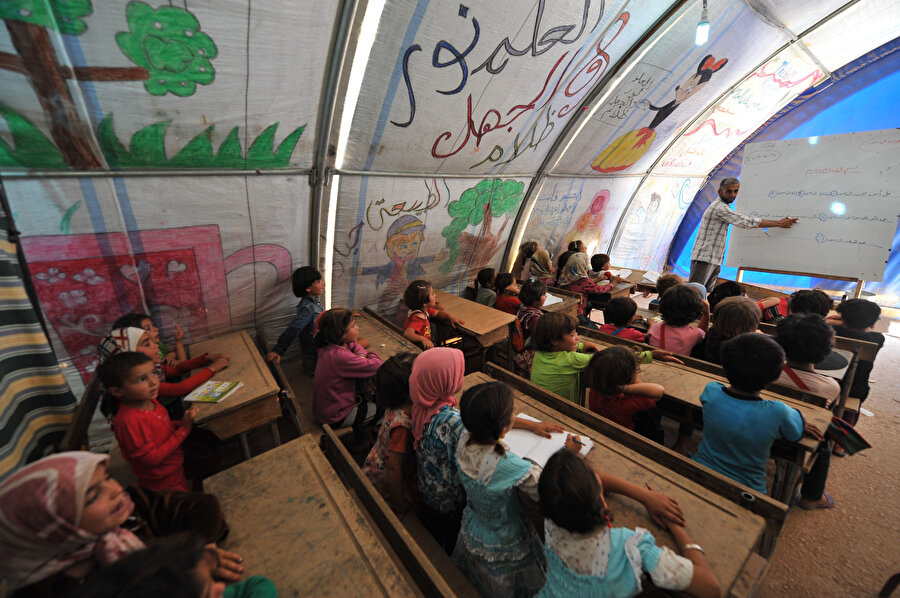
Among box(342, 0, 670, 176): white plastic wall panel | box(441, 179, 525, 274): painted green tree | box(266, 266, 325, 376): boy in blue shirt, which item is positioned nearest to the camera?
box(342, 0, 670, 176): white plastic wall panel

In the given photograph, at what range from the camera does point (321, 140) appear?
8.86 feet

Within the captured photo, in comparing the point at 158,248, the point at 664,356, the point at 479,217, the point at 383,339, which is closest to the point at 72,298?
the point at 158,248

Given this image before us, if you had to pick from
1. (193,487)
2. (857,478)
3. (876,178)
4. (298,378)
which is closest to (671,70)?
(876,178)

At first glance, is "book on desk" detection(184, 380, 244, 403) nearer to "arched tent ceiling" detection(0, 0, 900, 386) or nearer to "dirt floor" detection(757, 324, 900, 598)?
"arched tent ceiling" detection(0, 0, 900, 386)

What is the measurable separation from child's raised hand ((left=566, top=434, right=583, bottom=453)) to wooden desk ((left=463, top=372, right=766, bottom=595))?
63mm

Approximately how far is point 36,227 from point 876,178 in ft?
23.5

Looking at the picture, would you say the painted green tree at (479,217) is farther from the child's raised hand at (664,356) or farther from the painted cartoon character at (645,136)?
the child's raised hand at (664,356)

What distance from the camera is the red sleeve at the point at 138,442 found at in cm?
157

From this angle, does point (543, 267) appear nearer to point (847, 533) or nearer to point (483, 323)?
point (483, 323)

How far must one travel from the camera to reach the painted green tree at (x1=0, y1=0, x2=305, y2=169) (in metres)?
1.60

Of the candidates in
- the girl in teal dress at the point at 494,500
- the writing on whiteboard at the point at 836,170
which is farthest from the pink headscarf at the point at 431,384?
the writing on whiteboard at the point at 836,170

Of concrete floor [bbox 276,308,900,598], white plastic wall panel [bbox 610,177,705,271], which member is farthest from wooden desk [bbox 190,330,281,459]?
white plastic wall panel [bbox 610,177,705,271]

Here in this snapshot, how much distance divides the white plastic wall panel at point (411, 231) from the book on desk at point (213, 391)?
59.7 inches

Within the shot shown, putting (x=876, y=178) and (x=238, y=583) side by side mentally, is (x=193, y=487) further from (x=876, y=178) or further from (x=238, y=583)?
(x=876, y=178)
